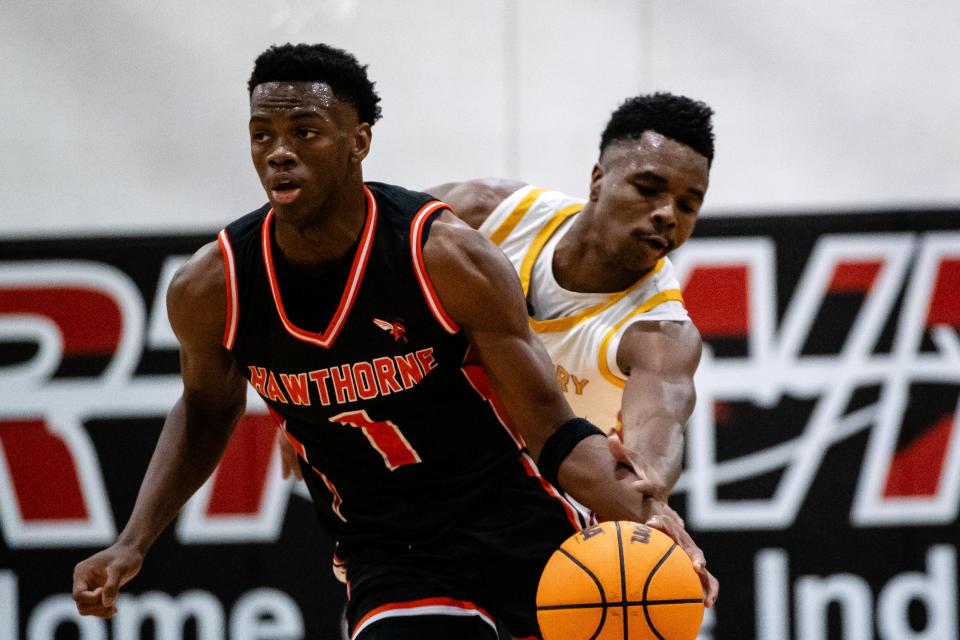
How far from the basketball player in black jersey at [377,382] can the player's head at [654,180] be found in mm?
806

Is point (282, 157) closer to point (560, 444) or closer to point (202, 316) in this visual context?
point (202, 316)

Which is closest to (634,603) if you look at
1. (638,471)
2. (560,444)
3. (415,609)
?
(638,471)

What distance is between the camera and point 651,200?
3998 mm

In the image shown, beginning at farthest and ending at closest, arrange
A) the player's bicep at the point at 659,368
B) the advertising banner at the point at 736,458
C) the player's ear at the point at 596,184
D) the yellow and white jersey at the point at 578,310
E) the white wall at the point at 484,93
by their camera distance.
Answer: the white wall at the point at 484,93 → the advertising banner at the point at 736,458 → the player's ear at the point at 596,184 → the yellow and white jersey at the point at 578,310 → the player's bicep at the point at 659,368

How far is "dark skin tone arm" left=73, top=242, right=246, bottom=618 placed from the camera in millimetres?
3314

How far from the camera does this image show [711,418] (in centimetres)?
652

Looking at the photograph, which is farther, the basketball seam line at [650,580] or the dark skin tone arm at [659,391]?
the dark skin tone arm at [659,391]

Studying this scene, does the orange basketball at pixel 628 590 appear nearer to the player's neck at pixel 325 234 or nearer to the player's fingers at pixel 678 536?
the player's fingers at pixel 678 536

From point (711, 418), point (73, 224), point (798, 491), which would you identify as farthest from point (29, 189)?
point (798, 491)

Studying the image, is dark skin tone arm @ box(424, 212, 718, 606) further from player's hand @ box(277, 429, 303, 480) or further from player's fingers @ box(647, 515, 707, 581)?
player's hand @ box(277, 429, 303, 480)

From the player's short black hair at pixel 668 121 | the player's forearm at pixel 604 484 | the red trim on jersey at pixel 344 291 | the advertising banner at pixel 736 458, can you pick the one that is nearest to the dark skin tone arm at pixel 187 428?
the red trim on jersey at pixel 344 291

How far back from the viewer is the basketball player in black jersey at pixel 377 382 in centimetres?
318

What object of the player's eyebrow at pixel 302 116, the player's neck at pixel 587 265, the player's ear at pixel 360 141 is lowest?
the player's neck at pixel 587 265

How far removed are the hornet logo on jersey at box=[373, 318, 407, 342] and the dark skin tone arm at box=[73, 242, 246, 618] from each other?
422 mm
